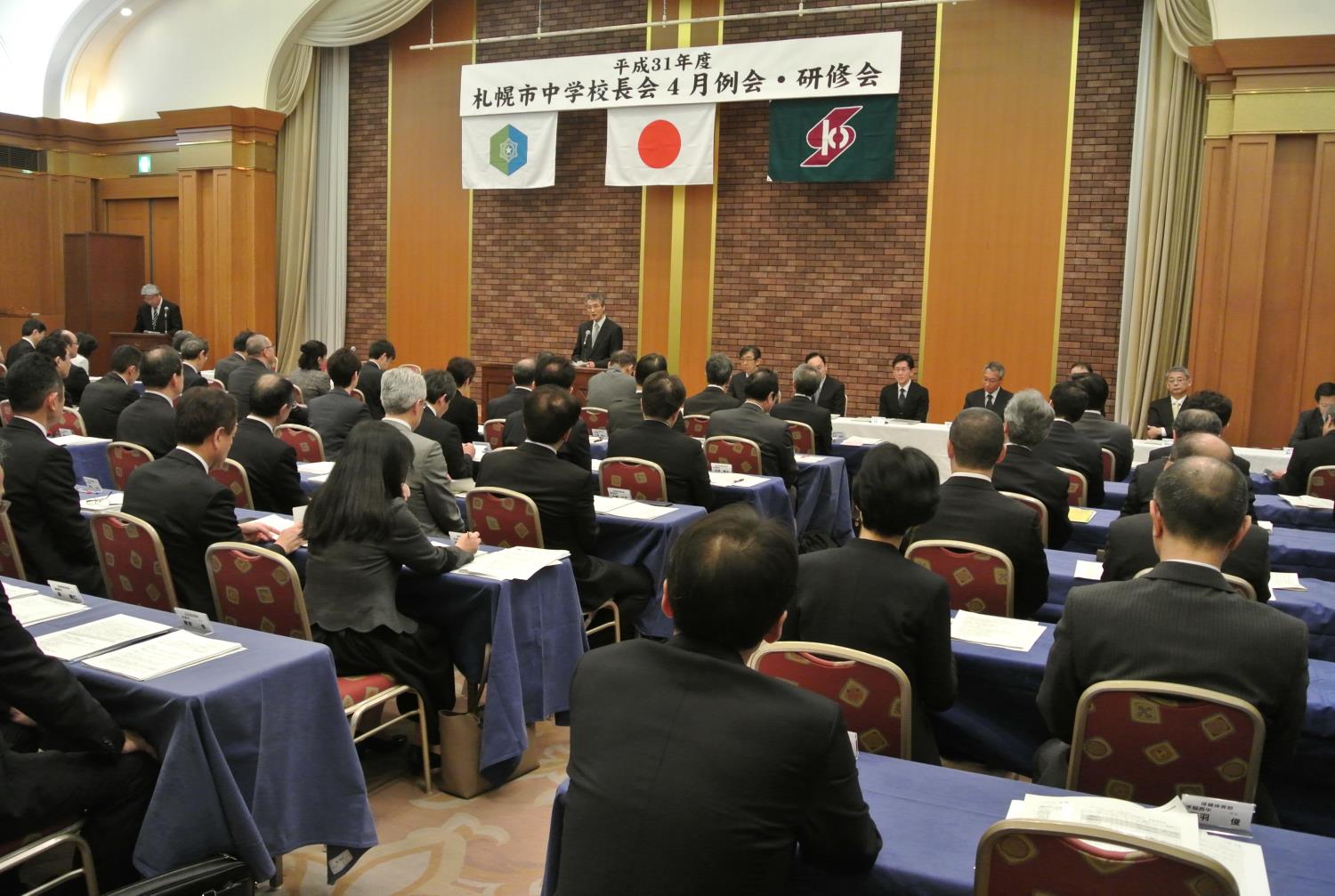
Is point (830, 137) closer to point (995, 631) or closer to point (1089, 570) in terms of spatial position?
point (1089, 570)

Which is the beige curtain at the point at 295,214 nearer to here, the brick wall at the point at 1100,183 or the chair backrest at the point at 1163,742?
the brick wall at the point at 1100,183

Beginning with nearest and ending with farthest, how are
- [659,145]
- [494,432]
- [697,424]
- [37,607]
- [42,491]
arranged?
[37,607] < [42,491] < [494,432] < [697,424] < [659,145]

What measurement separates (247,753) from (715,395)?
5.29 meters

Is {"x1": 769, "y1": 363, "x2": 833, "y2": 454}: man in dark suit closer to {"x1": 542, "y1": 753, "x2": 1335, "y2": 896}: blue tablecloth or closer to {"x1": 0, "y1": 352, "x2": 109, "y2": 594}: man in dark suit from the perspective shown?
{"x1": 0, "y1": 352, "x2": 109, "y2": 594}: man in dark suit

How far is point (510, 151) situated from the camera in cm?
1054

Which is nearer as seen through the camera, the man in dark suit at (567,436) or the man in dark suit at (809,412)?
the man in dark suit at (567,436)

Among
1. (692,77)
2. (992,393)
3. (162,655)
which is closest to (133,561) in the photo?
(162,655)

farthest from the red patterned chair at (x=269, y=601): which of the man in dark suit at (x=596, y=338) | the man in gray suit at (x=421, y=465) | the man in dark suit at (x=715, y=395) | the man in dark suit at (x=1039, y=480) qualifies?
the man in dark suit at (x=596, y=338)

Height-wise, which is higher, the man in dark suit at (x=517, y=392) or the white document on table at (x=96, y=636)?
the man in dark suit at (x=517, y=392)

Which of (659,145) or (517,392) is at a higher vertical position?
(659,145)

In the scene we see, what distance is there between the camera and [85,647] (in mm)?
2410

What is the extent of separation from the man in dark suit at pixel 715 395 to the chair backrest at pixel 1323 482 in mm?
3344

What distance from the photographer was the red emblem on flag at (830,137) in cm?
913

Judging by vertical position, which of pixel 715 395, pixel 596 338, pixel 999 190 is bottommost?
pixel 715 395
